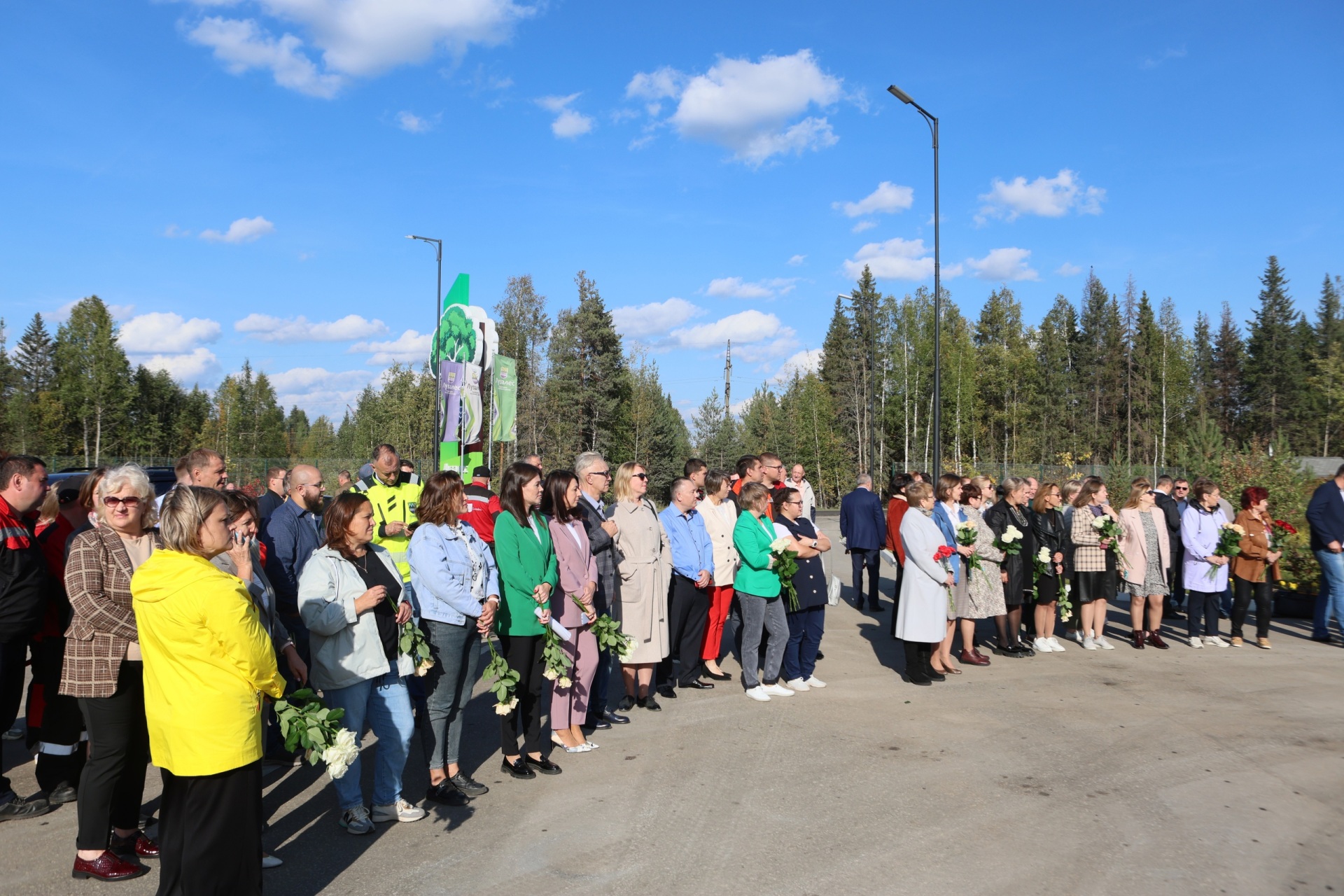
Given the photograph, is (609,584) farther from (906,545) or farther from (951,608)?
(951,608)

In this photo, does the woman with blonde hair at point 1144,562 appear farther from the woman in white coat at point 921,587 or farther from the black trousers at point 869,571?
the black trousers at point 869,571

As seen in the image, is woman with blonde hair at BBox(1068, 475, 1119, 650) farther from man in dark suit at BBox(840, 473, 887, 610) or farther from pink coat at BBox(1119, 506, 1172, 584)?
man in dark suit at BBox(840, 473, 887, 610)

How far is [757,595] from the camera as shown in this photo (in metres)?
8.32

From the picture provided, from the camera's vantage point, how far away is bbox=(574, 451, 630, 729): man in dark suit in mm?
7176

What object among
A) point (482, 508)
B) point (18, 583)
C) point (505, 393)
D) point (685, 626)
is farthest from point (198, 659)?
point (505, 393)

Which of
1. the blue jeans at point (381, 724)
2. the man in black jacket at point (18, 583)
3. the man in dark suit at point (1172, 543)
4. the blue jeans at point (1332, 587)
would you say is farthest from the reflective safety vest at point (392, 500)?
the blue jeans at point (1332, 587)

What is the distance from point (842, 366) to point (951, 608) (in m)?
54.4

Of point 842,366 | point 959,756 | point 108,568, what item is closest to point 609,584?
point 959,756

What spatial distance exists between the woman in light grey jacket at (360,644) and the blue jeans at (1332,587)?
10.7 m

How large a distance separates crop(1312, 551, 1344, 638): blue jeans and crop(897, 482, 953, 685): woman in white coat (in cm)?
531

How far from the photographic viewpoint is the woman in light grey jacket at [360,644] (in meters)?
4.86

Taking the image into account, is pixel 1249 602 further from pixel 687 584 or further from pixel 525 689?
pixel 525 689

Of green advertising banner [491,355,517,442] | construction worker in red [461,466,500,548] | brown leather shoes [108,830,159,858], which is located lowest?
brown leather shoes [108,830,159,858]

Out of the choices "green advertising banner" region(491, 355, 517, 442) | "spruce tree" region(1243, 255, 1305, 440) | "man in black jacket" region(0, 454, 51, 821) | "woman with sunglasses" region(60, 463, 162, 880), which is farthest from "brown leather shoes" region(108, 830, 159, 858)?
"spruce tree" region(1243, 255, 1305, 440)
